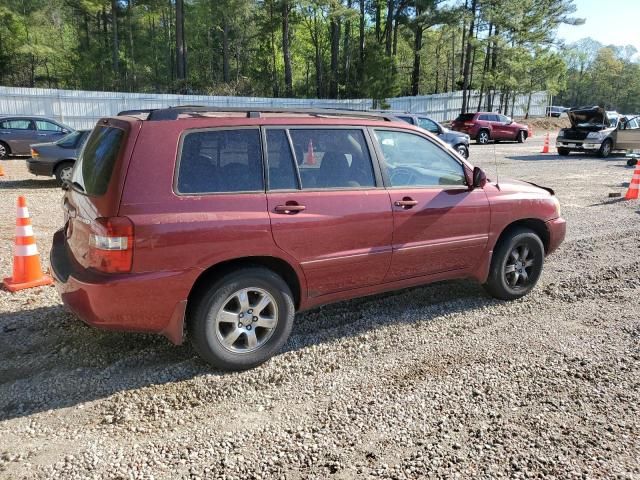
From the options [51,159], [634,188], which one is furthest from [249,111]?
[634,188]

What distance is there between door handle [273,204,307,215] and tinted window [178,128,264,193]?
7.6 inches

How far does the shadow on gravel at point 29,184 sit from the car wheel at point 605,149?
19.1 meters

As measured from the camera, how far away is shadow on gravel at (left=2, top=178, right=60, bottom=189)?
1226 cm

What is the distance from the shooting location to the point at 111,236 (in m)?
3.13

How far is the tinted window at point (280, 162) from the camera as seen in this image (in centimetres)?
368

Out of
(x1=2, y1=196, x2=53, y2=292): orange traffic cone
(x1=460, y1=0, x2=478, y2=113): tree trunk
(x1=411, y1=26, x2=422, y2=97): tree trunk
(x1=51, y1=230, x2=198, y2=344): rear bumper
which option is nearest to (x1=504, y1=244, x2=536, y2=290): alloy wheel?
(x1=51, y1=230, x2=198, y2=344): rear bumper

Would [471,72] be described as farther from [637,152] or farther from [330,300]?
[330,300]

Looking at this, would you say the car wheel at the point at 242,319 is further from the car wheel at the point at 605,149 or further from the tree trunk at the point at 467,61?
the tree trunk at the point at 467,61

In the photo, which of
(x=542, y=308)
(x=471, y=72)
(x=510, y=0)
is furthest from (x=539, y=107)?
(x=542, y=308)

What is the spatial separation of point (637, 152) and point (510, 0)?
767 inches

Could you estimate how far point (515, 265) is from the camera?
504 cm

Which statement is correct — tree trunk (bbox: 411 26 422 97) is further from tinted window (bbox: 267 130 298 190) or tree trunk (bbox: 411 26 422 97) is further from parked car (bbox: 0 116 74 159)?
tinted window (bbox: 267 130 298 190)

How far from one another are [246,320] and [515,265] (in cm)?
286

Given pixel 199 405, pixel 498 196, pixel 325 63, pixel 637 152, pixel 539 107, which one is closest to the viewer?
pixel 199 405
